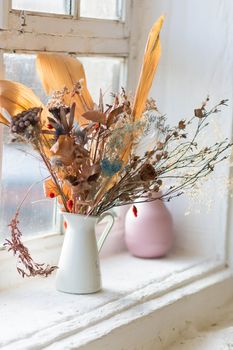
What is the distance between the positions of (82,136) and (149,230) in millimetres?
412

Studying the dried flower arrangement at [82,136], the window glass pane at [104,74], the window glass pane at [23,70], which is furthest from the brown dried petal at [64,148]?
the window glass pane at [104,74]

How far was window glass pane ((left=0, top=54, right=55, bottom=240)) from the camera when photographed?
1.47 meters

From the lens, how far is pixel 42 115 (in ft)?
4.63

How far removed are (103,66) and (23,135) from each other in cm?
44

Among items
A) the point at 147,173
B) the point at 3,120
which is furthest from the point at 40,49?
the point at 147,173

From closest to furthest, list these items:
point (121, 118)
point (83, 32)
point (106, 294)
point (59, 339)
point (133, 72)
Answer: point (59, 339), point (121, 118), point (106, 294), point (83, 32), point (133, 72)

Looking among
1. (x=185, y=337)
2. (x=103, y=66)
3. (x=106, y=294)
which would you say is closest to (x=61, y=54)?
(x=103, y=66)

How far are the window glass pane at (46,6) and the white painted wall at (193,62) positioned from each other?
0.70 ft

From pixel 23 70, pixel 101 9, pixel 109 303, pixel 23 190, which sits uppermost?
pixel 101 9

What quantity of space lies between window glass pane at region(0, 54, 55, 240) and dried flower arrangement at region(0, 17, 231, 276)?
59 millimetres

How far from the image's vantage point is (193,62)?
170 cm

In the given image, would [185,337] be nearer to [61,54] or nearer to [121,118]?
[121,118]

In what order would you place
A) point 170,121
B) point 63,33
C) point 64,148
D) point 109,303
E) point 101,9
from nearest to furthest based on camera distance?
point 64,148 < point 109,303 < point 63,33 < point 101,9 < point 170,121

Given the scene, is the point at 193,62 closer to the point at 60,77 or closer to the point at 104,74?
the point at 104,74
